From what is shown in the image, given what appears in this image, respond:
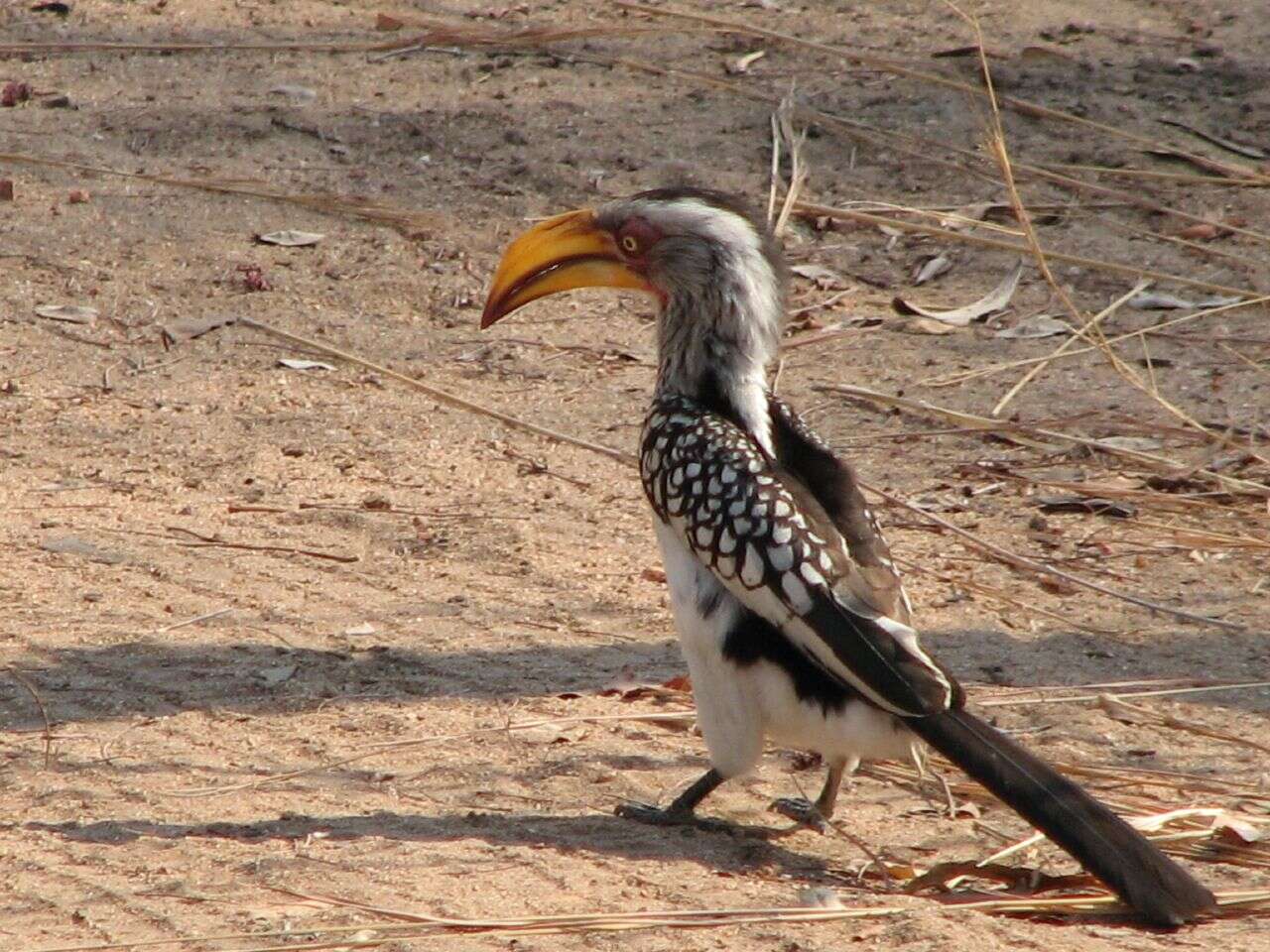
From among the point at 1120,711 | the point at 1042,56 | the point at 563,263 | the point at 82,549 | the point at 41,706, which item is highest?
the point at 1042,56

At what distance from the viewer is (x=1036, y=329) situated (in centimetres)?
704

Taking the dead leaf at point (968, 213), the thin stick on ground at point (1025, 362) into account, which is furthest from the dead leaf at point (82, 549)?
the dead leaf at point (968, 213)

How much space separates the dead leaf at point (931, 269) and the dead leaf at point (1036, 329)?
483 mm

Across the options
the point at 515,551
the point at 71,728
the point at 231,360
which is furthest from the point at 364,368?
the point at 71,728

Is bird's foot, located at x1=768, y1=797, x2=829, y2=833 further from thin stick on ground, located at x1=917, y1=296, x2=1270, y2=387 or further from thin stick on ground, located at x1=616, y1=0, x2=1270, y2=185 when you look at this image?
thin stick on ground, located at x1=616, y1=0, x2=1270, y2=185

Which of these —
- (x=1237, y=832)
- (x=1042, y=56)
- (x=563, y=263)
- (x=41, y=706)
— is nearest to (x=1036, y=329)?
(x=1042, y=56)

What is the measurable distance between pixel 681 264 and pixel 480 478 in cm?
166

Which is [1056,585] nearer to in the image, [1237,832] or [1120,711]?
[1120,711]

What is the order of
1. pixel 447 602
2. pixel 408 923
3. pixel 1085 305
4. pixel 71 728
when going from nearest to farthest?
pixel 408 923, pixel 71 728, pixel 447 602, pixel 1085 305

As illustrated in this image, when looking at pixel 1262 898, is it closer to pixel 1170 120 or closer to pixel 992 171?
pixel 992 171

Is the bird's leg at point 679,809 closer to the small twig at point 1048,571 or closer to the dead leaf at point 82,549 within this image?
the small twig at point 1048,571

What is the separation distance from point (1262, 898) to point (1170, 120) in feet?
17.4

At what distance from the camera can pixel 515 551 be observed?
218 inches

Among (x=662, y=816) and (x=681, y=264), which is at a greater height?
(x=681, y=264)
